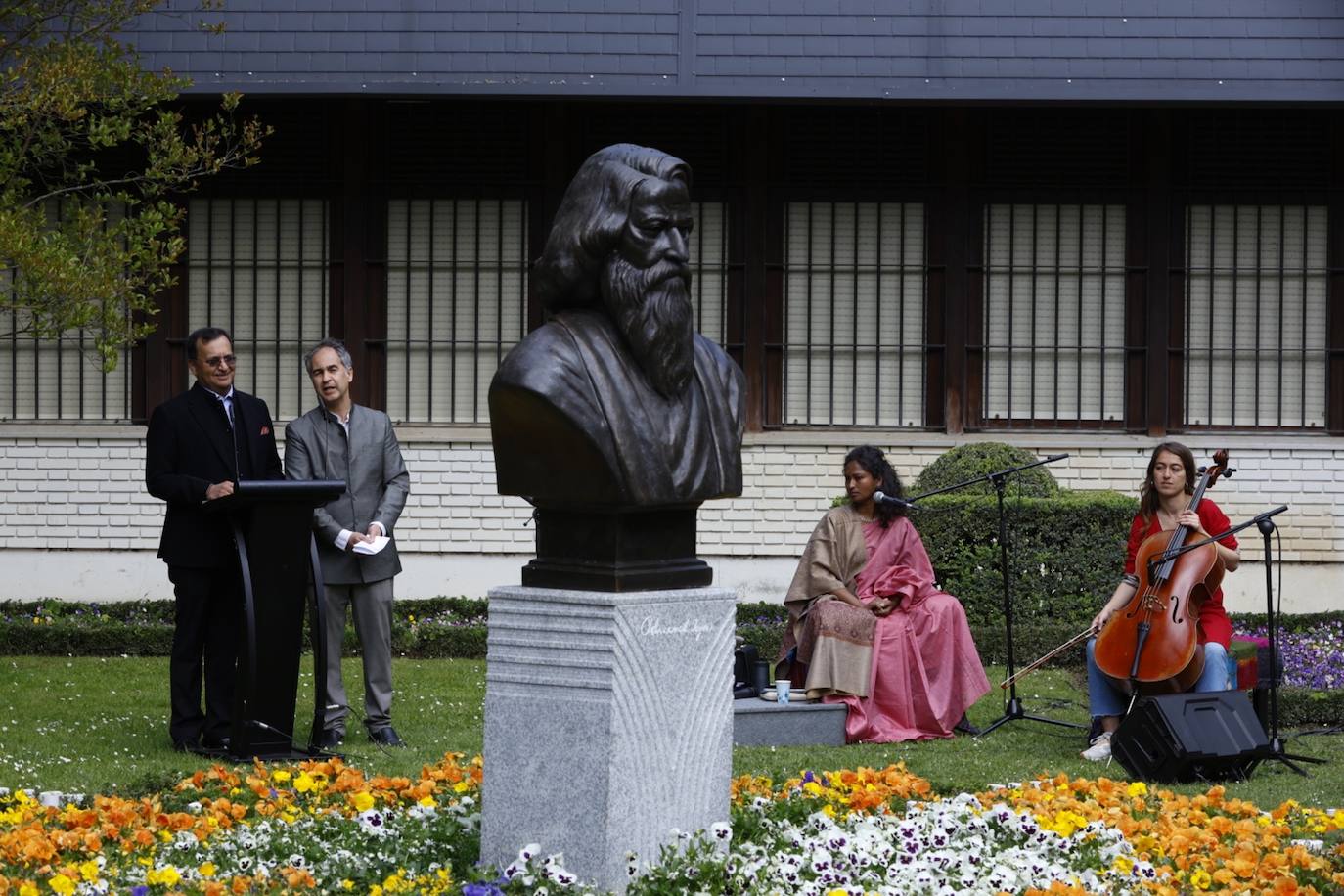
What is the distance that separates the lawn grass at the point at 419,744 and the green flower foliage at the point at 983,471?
1603mm

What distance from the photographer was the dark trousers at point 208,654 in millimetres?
8031

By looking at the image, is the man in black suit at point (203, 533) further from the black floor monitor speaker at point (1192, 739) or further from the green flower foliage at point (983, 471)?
the green flower foliage at point (983, 471)

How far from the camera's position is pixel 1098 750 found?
8242 mm

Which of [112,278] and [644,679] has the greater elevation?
[112,278]

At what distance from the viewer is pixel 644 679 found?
5.27 meters

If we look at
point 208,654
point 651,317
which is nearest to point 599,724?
point 651,317

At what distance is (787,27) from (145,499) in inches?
227

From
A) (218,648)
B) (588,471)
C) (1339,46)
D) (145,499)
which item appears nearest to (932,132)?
(1339,46)

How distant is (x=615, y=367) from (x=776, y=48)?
26.6 feet

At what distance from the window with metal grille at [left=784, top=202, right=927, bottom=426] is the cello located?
567 centimetres

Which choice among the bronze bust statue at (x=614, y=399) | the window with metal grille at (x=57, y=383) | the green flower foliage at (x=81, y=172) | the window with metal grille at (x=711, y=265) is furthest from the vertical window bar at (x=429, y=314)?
the bronze bust statue at (x=614, y=399)

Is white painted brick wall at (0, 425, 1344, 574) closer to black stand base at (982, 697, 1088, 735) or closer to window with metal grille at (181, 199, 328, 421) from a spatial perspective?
window with metal grille at (181, 199, 328, 421)

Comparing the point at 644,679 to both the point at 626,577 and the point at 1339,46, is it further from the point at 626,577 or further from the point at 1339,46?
the point at 1339,46

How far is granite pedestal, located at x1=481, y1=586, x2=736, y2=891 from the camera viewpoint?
17.1ft
